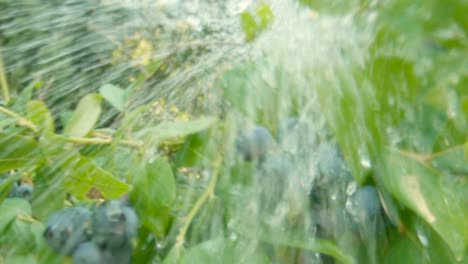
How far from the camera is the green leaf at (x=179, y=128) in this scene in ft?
1.48

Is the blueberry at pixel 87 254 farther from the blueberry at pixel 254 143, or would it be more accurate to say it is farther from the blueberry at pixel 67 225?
the blueberry at pixel 254 143

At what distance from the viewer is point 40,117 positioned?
20.6 inches

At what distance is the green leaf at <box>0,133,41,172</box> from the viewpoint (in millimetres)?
505

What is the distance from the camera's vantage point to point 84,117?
1.71 ft

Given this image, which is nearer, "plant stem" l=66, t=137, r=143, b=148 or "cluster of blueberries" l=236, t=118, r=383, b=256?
"cluster of blueberries" l=236, t=118, r=383, b=256

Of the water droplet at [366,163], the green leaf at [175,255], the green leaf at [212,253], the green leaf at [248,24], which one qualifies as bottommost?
the green leaf at [175,255]

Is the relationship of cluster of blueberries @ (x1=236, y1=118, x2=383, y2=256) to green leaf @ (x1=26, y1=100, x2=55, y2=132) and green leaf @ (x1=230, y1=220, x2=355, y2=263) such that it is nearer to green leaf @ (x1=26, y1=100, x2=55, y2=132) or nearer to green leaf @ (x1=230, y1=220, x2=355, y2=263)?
green leaf @ (x1=230, y1=220, x2=355, y2=263)

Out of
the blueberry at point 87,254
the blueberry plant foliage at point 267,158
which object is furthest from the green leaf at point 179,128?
the blueberry at point 87,254

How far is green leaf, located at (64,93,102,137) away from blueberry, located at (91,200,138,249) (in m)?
0.08

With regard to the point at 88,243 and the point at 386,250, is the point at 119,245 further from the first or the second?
the point at 386,250

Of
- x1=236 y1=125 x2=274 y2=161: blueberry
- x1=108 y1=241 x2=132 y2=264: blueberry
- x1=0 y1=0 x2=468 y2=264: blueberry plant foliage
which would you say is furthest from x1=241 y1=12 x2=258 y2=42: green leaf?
x1=108 y1=241 x2=132 y2=264: blueberry

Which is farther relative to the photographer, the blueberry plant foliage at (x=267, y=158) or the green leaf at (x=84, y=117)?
the green leaf at (x=84, y=117)

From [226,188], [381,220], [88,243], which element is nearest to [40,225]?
[88,243]

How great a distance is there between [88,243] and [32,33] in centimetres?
25
